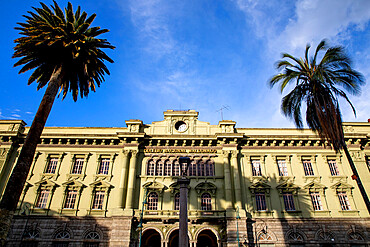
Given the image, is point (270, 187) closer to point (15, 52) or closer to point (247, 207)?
point (247, 207)

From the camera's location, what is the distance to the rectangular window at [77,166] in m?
26.9

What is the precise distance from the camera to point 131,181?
2567 centimetres

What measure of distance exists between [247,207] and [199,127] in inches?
402

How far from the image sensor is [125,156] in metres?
26.9

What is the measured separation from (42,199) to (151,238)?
11.8 meters

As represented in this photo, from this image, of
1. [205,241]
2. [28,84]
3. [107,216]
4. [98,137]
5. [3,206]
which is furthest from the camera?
[98,137]

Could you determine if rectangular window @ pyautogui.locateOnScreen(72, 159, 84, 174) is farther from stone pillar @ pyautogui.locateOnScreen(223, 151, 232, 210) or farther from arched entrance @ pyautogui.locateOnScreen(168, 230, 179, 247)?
stone pillar @ pyautogui.locateOnScreen(223, 151, 232, 210)

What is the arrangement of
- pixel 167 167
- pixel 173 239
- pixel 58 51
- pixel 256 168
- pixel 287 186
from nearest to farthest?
pixel 58 51, pixel 173 239, pixel 287 186, pixel 256 168, pixel 167 167

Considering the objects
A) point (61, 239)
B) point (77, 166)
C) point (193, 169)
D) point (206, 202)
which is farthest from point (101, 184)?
point (206, 202)

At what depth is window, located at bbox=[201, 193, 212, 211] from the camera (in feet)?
82.9

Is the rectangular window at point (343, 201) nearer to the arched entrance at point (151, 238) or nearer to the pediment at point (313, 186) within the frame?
the pediment at point (313, 186)

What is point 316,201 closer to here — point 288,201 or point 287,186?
point 288,201

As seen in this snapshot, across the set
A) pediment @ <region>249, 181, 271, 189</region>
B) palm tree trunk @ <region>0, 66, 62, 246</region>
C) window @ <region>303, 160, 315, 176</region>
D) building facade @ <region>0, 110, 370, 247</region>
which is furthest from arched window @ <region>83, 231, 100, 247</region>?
window @ <region>303, 160, 315, 176</region>

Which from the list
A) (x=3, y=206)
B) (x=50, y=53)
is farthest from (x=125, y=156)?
(x=3, y=206)
